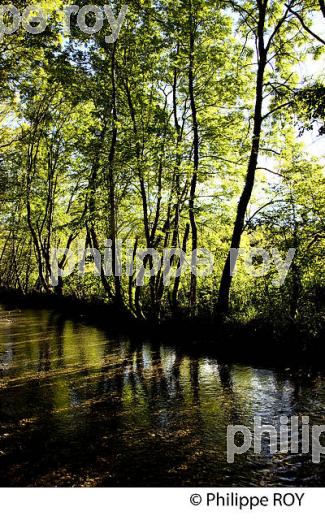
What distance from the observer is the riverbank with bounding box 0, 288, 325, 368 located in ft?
37.8

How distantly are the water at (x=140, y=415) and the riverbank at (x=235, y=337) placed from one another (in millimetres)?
968

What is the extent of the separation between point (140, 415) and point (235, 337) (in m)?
6.46

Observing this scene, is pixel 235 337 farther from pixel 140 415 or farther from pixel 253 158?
pixel 253 158

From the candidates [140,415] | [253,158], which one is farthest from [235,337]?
[253,158]

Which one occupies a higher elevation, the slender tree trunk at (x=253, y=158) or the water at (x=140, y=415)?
the slender tree trunk at (x=253, y=158)

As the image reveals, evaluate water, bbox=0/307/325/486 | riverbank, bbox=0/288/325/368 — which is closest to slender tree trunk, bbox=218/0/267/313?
riverbank, bbox=0/288/325/368

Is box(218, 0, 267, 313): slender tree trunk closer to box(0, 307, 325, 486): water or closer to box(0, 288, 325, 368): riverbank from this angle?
box(0, 288, 325, 368): riverbank

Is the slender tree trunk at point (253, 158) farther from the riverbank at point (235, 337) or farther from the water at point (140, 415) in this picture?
the water at point (140, 415)

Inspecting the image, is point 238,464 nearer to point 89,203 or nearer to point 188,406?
point 188,406

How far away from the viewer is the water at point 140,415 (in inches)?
225

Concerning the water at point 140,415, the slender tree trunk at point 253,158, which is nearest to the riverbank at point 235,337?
the water at point 140,415

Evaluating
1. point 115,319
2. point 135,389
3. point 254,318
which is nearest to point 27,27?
point 135,389

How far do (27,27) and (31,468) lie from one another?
10.9 metres

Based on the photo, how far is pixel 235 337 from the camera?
13656 millimetres
